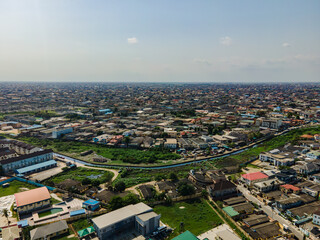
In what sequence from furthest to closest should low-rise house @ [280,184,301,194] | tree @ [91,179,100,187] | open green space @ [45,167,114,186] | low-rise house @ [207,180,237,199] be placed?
open green space @ [45,167,114,186], tree @ [91,179,100,187], low-rise house @ [280,184,301,194], low-rise house @ [207,180,237,199]

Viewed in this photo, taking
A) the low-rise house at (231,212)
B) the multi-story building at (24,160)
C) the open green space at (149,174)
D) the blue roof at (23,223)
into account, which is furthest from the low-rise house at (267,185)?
the multi-story building at (24,160)

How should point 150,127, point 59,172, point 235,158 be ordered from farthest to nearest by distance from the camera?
1. point 150,127
2. point 235,158
3. point 59,172

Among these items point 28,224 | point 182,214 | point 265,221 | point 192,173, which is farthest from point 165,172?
point 28,224

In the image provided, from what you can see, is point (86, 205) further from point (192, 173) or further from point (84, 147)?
point (84, 147)

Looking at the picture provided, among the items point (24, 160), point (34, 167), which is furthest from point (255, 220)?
point (24, 160)

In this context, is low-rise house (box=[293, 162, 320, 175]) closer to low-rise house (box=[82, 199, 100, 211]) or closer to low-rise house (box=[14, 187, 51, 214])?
low-rise house (box=[82, 199, 100, 211])

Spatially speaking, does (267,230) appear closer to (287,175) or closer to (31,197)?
(287,175)

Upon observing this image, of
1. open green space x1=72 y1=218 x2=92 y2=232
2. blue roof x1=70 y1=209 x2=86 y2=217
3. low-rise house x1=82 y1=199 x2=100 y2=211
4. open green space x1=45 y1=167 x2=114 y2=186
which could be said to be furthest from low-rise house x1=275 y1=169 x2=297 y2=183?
blue roof x1=70 y1=209 x2=86 y2=217
